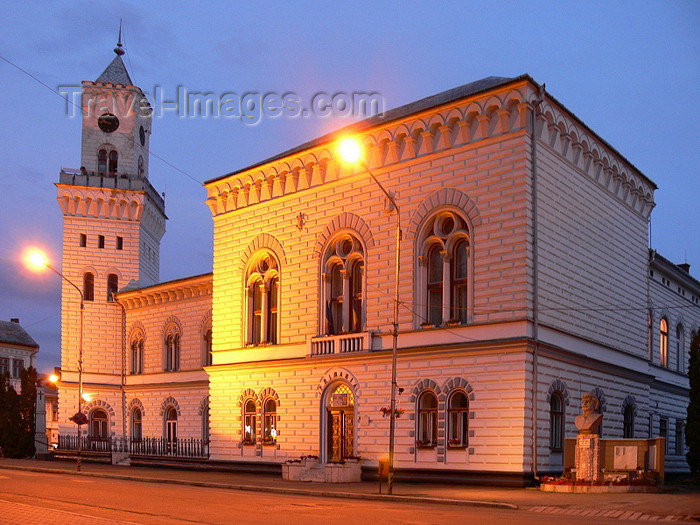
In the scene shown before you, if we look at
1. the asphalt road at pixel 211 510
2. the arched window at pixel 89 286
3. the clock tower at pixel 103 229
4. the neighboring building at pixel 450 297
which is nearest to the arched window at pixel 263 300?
the neighboring building at pixel 450 297

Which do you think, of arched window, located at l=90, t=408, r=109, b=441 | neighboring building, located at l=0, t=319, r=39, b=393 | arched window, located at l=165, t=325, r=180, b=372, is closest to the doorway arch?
arched window, located at l=165, t=325, r=180, b=372

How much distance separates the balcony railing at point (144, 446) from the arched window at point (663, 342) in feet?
74.9

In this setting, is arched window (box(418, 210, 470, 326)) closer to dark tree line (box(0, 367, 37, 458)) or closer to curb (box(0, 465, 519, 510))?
curb (box(0, 465, 519, 510))

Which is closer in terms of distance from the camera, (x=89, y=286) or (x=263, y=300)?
(x=263, y=300)

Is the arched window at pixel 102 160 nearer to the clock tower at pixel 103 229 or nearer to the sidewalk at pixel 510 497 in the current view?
the clock tower at pixel 103 229

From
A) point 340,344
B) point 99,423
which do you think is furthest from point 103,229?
point 340,344

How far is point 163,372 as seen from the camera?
5075cm

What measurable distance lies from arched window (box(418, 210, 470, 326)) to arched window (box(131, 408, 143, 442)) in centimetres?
2702

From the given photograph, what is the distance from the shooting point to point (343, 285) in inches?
1371

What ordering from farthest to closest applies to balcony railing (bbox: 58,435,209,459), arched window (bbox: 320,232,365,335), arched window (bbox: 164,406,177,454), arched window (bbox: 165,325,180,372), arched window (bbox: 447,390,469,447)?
arched window (bbox: 165,325,180,372) → arched window (bbox: 164,406,177,454) → balcony railing (bbox: 58,435,209,459) → arched window (bbox: 320,232,365,335) → arched window (bbox: 447,390,469,447)

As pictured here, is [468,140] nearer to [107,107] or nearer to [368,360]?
[368,360]

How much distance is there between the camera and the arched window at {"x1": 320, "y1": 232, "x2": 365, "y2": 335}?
34.4m

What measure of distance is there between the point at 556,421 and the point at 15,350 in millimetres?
75504

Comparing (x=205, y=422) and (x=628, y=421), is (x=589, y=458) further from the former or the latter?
(x=205, y=422)
